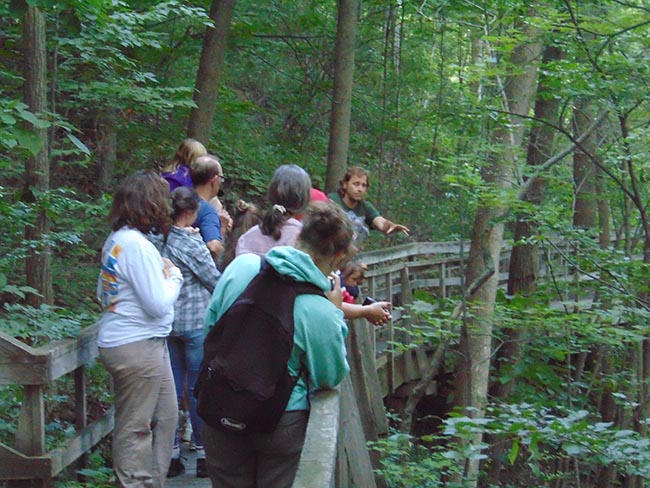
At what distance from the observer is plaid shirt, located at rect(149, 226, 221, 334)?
5.03 m

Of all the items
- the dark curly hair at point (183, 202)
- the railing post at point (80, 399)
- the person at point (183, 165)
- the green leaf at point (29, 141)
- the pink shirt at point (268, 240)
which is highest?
the green leaf at point (29, 141)

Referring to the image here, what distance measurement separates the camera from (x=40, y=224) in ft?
21.9

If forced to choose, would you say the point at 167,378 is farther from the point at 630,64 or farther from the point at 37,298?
the point at 630,64

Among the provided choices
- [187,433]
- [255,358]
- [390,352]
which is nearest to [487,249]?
[390,352]

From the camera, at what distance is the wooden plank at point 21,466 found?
13.5 feet

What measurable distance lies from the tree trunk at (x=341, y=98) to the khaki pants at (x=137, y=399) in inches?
258

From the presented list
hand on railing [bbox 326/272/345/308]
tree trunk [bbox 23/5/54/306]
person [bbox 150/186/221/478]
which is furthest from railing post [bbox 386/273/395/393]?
hand on railing [bbox 326/272/345/308]

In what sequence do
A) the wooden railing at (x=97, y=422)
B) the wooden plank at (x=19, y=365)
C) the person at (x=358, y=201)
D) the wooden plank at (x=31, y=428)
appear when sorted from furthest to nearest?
the person at (x=358, y=201)
the wooden plank at (x=31, y=428)
the wooden plank at (x=19, y=365)
the wooden railing at (x=97, y=422)

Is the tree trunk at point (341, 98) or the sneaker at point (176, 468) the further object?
the tree trunk at point (341, 98)

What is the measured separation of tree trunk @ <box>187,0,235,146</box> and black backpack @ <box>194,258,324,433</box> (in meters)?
7.65

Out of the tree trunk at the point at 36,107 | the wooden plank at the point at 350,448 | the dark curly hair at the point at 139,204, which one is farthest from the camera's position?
the tree trunk at the point at 36,107

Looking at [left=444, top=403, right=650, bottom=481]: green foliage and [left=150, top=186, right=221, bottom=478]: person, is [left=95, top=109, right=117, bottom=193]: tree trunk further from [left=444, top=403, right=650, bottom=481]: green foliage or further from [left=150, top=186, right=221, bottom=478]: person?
[left=444, top=403, right=650, bottom=481]: green foliage

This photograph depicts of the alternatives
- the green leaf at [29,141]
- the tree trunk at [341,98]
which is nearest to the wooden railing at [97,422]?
the green leaf at [29,141]

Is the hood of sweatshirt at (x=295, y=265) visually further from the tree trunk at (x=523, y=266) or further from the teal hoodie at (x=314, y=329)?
the tree trunk at (x=523, y=266)
